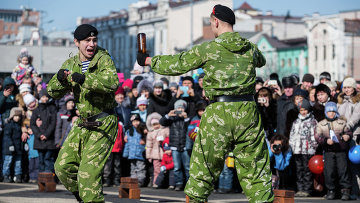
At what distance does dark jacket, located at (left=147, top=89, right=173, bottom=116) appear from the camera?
658 inches

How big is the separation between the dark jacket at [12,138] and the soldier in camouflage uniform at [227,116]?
10.0 meters

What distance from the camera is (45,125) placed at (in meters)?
17.5

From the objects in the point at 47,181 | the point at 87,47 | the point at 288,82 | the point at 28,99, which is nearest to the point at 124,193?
the point at 47,181

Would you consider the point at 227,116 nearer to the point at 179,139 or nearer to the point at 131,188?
the point at 131,188

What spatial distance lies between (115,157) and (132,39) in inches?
4144

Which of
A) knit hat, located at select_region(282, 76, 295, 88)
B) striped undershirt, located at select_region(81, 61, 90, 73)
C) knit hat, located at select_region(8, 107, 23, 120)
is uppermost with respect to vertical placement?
knit hat, located at select_region(282, 76, 295, 88)

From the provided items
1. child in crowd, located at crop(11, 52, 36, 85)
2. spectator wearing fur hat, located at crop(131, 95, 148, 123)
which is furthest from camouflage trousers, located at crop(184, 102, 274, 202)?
child in crowd, located at crop(11, 52, 36, 85)

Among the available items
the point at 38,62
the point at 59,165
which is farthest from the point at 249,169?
the point at 38,62

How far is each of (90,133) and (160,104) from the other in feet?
25.2

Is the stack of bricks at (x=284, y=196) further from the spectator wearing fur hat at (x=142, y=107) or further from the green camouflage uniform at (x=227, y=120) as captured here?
the spectator wearing fur hat at (x=142, y=107)

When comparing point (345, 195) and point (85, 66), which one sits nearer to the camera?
point (85, 66)

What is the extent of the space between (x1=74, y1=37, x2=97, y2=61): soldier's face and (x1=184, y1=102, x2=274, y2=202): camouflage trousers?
5.37ft

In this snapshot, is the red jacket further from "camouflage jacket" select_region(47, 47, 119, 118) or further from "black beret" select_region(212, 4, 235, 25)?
"black beret" select_region(212, 4, 235, 25)

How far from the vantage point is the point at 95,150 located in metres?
9.12
